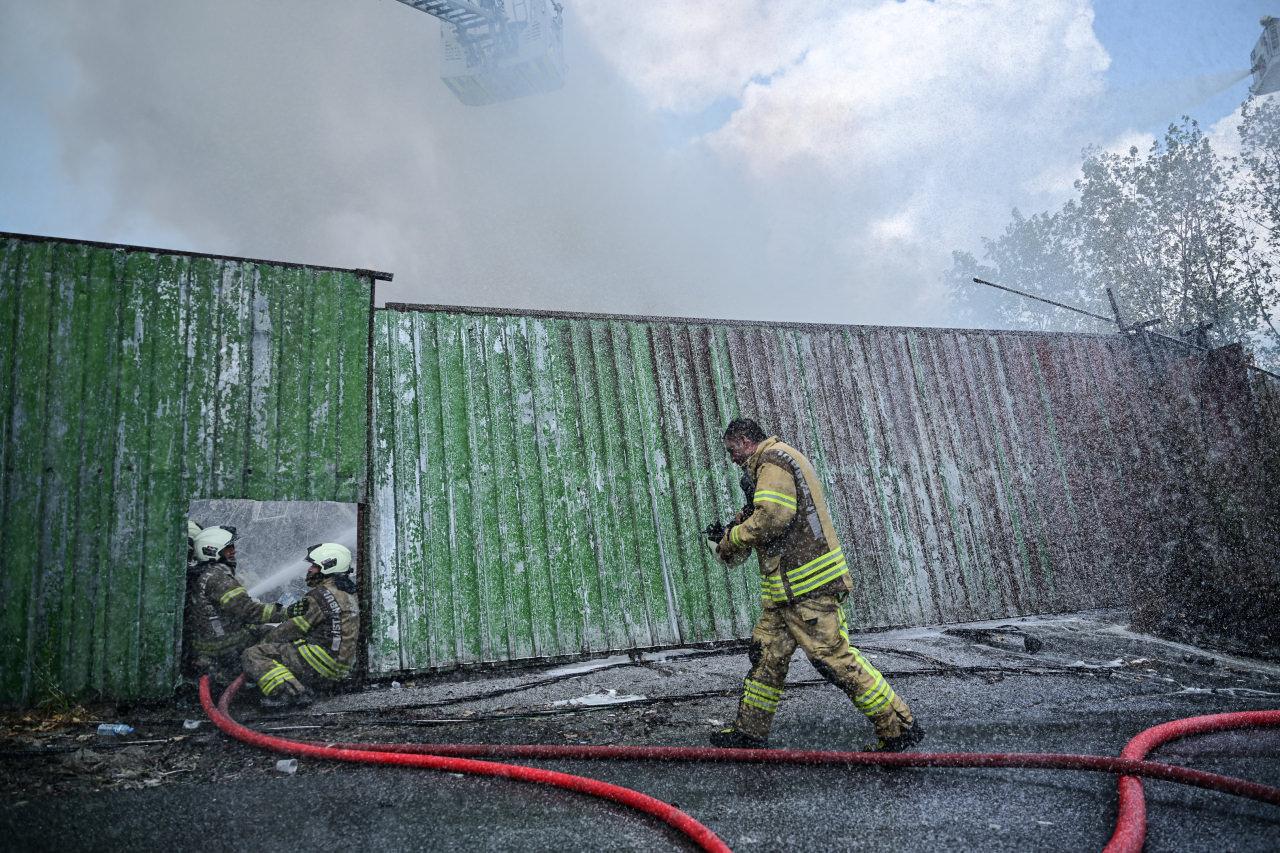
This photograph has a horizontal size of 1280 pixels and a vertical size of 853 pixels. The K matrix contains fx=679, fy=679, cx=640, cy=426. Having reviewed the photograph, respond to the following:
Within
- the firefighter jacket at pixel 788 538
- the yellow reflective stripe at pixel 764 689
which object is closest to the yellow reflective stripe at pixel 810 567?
the firefighter jacket at pixel 788 538

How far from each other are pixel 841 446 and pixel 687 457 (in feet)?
6.30

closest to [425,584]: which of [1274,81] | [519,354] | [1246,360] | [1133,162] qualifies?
[519,354]

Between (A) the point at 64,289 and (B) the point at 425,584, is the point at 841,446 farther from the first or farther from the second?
(A) the point at 64,289

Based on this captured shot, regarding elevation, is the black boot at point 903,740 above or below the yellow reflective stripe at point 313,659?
below

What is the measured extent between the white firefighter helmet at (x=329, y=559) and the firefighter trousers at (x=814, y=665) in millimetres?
3344

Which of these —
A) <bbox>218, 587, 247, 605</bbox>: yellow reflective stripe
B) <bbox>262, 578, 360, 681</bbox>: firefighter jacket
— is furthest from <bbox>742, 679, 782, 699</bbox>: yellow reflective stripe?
<bbox>218, 587, 247, 605</bbox>: yellow reflective stripe

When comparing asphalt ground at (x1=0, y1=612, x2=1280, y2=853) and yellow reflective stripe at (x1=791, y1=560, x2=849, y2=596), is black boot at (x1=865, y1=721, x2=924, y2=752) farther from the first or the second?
yellow reflective stripe at (x1=791, y1=560, x2=849, y2=596)

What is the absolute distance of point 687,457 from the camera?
711 cm

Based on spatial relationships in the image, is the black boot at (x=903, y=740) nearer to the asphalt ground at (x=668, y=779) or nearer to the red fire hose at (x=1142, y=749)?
the asphalt ground at (x=668, y=779)

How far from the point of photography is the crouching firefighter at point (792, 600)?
3.32m

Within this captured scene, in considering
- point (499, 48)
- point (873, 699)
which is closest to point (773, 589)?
point (873, 699)

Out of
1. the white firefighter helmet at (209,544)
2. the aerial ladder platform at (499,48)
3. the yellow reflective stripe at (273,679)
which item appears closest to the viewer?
the yellow reflective stripe at (273,679)

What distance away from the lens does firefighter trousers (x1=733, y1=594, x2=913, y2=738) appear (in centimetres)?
327

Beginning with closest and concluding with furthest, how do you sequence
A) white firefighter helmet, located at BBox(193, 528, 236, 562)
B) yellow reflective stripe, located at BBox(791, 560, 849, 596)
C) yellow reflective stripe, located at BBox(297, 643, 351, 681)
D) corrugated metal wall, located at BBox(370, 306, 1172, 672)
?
1. yellow reflective stripe, located at BBox(791, 560, 849, 596)
2. yellow reflective stripe, located at BBox(297, 643, 351, 681)
3. white firefighter helmet, located at BBox(193, 528, 236, 562)
4. corrugated metal wall, located at BBox(370, 306, 1172, 672)
